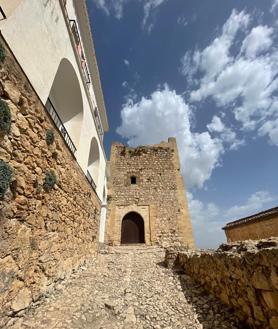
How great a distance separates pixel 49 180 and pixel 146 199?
9508 mm

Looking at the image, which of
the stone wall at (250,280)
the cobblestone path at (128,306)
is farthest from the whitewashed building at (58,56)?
the stone wall at (250,280)

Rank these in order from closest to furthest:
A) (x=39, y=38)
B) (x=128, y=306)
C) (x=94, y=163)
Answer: (x=128, y=306) < (x=39, y=38) < (x=94, y=163)

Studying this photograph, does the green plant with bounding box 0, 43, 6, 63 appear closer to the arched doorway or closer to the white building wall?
the white building wall

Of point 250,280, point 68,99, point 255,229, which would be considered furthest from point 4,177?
point 255,229

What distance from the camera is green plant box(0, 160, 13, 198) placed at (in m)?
2.39

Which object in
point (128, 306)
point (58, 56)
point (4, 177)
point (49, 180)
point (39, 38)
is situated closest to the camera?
point (4, 177)

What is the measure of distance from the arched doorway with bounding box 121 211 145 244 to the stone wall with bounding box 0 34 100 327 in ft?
25.4

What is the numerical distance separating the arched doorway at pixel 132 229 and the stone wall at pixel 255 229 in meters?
5.52

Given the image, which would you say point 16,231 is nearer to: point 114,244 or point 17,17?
point 17,17

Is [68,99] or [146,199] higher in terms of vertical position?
[68,99]

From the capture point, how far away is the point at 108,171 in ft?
44.9

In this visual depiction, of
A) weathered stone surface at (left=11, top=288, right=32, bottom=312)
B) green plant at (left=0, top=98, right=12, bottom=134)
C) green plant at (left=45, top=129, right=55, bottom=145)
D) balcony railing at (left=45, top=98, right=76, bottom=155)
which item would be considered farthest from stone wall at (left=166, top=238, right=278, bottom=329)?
balcony railing at (left=45, top=98, right=76, bottom=155)

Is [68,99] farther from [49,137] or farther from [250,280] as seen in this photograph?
[250,280]

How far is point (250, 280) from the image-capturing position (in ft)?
7.55
